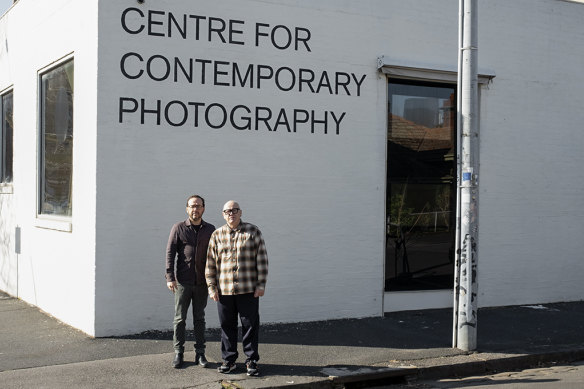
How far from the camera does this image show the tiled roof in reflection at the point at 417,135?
1009cm

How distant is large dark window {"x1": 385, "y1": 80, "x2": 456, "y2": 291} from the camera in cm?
1005

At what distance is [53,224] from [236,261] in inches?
155

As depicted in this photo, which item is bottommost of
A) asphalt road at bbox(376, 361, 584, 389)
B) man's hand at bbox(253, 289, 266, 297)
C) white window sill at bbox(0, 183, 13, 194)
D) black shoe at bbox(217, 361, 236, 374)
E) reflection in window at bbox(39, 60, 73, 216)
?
asphalt road at bbox(376, 361, 584, 389)

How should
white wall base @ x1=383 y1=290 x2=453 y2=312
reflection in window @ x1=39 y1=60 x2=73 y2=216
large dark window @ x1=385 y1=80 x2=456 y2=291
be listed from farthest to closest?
large dark window @ x1=385 y1=80 x2=456 y2=291 < white wall base @ x1=383 y1=290 x2=453 y2=312 < reflection in window @ x1=39 y1=60 x2=73 y2=216

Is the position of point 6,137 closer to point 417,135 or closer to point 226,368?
point 417,135

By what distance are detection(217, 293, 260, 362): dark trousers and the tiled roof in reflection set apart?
166 inches

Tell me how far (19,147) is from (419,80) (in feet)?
21.7

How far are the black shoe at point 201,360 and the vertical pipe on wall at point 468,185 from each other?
302 cm

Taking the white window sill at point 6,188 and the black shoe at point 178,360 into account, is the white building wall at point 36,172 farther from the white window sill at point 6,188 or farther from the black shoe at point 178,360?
the black shoe at point 178,360

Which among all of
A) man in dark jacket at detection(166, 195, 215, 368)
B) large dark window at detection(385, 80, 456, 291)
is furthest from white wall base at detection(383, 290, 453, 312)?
man in dark jacket at detection(166, 195, 215, 368)

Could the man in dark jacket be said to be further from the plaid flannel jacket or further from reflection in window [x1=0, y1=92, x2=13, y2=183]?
reflection in window [x1=0, y1=92, x2=13, y2=183]

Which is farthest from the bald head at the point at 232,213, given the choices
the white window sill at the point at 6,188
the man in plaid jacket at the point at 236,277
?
the white window sill at the point at 6,188

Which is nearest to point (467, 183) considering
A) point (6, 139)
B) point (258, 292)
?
point (258, 292)

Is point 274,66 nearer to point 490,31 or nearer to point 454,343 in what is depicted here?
point 490,31
